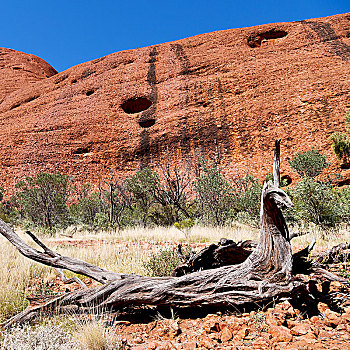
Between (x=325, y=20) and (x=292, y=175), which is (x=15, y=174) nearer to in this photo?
(x=292, y=175)

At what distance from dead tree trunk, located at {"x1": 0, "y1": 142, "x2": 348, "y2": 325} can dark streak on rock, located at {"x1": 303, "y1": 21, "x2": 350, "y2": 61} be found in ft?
79.1

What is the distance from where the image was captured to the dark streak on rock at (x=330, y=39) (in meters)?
20.7

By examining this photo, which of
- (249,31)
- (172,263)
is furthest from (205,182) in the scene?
(249,31)

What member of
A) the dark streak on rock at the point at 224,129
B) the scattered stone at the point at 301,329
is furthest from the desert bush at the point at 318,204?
the dark streak on rock at the point at 224,129

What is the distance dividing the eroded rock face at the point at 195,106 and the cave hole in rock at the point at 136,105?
10cm

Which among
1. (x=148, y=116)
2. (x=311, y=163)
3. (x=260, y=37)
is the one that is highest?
(x=260, y=37)

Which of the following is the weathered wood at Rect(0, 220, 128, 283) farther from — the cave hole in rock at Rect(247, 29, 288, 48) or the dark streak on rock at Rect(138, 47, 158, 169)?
the cave hole in rock at Rect(247, 29, 288, 48)

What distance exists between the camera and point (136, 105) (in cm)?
2589

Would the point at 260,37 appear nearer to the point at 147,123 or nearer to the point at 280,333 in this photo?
Result: the point at 147,123

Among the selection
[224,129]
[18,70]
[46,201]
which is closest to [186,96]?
[224,129]

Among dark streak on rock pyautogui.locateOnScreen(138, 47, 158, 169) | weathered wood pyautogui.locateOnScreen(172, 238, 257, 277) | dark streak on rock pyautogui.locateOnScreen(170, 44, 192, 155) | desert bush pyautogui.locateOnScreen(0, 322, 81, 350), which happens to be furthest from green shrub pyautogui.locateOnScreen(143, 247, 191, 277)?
dark streak on rock pyautogui.locateOnScreen(138, 47, 158, 169)

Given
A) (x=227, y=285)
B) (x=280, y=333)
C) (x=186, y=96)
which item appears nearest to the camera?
(x=280, y=333)

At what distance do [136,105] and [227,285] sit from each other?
25.6 meters

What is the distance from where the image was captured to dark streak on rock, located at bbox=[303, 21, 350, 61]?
815 inches
